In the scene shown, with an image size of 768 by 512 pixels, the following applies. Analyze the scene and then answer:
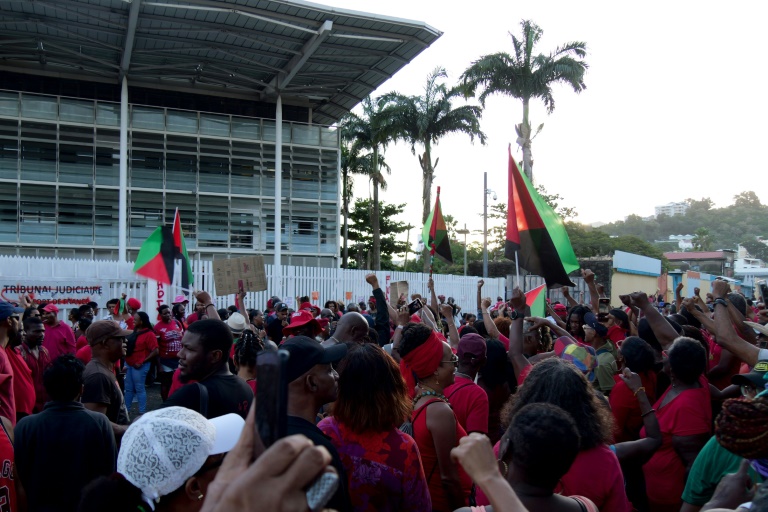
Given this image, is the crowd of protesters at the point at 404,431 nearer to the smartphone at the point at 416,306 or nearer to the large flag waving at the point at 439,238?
the smartphone at the point at 416,306

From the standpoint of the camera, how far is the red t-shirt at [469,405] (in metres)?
3.91

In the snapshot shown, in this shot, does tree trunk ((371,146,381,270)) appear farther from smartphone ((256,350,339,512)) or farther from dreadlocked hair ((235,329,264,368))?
A: smartphone ((256,350,339,512))

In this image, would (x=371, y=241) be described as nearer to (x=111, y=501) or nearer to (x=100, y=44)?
(x=100, y=44)

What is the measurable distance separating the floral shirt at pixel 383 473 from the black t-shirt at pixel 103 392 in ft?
7.11

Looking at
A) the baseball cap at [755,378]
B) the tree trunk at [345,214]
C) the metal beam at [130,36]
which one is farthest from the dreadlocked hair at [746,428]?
the tree trunk at [345,214]

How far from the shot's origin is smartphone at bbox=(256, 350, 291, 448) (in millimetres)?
1155

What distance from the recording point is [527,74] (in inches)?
1175

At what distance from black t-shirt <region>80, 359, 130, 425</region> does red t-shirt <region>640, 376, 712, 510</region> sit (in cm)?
344

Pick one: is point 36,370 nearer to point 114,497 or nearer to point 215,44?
point 114,497

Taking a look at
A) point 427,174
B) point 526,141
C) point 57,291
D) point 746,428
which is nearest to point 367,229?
point 427,174

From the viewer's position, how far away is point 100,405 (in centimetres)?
436

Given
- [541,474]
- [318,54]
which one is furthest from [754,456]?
[318,54]

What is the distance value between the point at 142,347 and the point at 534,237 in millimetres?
5681

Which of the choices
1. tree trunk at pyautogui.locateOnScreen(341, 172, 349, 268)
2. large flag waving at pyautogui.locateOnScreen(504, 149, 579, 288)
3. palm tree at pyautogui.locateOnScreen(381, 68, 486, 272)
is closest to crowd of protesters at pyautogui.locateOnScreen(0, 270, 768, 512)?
large flag waving at pyautogui.locateOnScreen(504, 149, 579, 288)
